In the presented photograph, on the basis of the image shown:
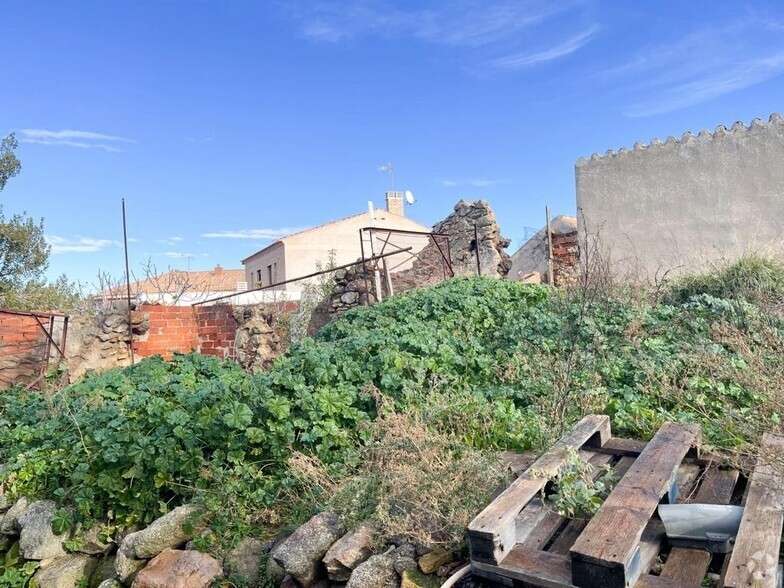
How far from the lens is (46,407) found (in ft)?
20.3

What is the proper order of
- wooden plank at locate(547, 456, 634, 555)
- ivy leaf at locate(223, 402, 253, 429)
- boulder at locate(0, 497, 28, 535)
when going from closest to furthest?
1. wooden plank at locate(547, 456, 634, 555)
2. ivy leaf at locate(223, 402, 253, 429)
3. boulder at locate(0, 497, 28, 535)

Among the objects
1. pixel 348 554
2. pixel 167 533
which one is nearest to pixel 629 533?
pixel 348 554

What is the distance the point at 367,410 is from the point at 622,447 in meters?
1.87

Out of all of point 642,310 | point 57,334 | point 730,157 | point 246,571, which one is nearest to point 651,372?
point 642,310

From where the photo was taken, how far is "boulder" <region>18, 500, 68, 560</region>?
170 inches

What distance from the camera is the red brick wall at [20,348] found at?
8820mm

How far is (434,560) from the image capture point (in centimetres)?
269

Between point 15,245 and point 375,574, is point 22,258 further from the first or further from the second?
point 375,574

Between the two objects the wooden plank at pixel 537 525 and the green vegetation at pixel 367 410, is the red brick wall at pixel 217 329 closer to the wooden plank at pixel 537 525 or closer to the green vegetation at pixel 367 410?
the green vegetation at pixel 367 410

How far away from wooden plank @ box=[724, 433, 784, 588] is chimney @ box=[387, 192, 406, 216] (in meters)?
23.3

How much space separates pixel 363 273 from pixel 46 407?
5729 millimetres

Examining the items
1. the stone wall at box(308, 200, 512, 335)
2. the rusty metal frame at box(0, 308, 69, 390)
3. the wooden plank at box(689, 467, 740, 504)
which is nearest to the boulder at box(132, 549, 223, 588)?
the wooden plank at box(689, 467, 740, 504)

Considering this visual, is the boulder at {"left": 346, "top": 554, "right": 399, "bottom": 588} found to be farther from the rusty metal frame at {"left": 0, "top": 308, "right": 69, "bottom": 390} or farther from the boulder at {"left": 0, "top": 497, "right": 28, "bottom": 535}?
the rusty metal frame at {"left": 0, "top": 308, "right": 69, "bottom": 390}

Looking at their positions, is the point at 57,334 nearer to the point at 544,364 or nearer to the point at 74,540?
the point at 74,540
